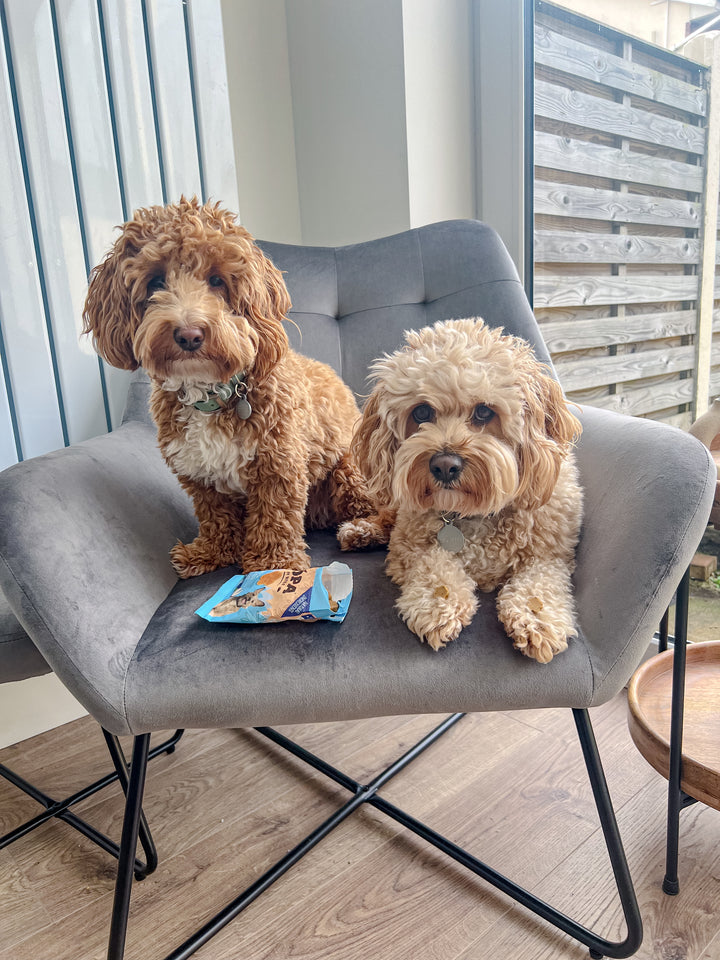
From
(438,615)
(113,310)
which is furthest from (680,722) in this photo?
(113,310)

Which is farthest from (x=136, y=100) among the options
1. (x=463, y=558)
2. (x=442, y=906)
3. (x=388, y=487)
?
(x=442, y=906)

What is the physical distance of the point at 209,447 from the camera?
1.20 metres

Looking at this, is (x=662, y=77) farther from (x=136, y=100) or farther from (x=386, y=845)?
(x=386, y=845)

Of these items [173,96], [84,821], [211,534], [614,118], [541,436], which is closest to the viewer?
Answer: [541,436]

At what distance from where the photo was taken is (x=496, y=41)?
6.52 ft

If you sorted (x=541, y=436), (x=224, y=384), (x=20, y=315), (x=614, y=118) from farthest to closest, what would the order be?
1. (x=614, y=118)
2. (x=20, y=315)
3. (x=224, y=384)
4. (x=541, y=436)

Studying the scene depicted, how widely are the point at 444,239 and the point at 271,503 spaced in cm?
84

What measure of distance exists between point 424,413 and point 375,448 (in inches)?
3.9

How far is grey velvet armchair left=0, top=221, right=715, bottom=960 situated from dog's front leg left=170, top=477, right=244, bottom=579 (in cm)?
7

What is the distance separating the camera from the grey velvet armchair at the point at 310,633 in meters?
0.94

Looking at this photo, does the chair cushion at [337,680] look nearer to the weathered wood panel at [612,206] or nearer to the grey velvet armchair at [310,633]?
the grey velvet armchair at [310,633]

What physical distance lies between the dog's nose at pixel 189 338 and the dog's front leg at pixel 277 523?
0.28 metres

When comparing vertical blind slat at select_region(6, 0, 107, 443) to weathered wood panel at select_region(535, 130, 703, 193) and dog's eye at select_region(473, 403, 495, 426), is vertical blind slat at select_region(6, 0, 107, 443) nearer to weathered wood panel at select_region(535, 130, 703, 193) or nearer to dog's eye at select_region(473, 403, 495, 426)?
dog's eye at select_region(473, 403, 495, 426)

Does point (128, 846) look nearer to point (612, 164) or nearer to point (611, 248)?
point (611, 248)
